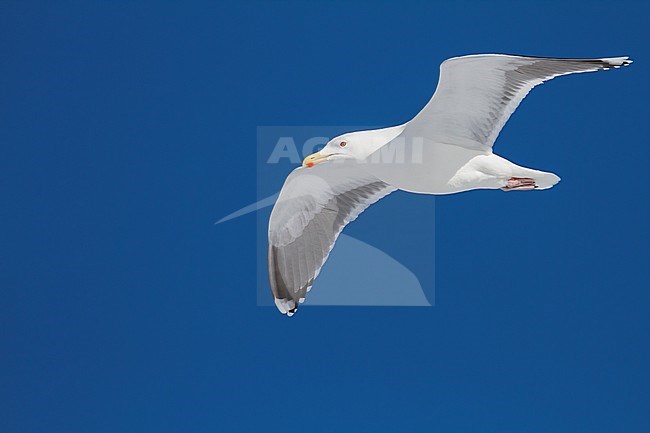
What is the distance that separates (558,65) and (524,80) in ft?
0.40

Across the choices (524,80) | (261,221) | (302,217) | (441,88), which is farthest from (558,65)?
(261,221)

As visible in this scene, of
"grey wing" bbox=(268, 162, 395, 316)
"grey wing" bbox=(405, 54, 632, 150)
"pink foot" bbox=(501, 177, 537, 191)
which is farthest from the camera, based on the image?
"grey wing" bbox=(268, 162, 395, 316)

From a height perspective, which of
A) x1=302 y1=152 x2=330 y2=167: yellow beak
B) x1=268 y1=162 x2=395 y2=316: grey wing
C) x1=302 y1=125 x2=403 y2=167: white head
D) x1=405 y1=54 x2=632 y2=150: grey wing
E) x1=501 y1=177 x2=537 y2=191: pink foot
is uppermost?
x1=405 y1=54 x2=632 y2=150: grey wing

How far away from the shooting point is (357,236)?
12.0 feet

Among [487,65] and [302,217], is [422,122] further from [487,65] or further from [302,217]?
[302,217]

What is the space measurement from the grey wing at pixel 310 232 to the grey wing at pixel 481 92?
0.48m

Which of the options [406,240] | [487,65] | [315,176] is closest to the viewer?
[487,65]

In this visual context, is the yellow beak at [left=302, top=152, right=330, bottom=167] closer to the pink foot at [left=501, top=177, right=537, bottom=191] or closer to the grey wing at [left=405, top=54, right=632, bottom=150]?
the grey wing at [left=405, top=54, right=632, bottom=150]

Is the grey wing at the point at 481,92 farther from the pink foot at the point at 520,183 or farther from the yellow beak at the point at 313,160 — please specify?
the yellow beak at the point at 313,160

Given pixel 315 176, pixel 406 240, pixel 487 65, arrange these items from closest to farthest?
pixel 487 65 → pixel 315 176 → pixel 406 240

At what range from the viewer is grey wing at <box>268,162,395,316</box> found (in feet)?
11.1

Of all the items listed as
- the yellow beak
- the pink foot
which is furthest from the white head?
the pink foot

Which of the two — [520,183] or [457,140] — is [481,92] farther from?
[520,183]

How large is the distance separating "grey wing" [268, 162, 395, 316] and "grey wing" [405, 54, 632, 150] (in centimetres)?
48
